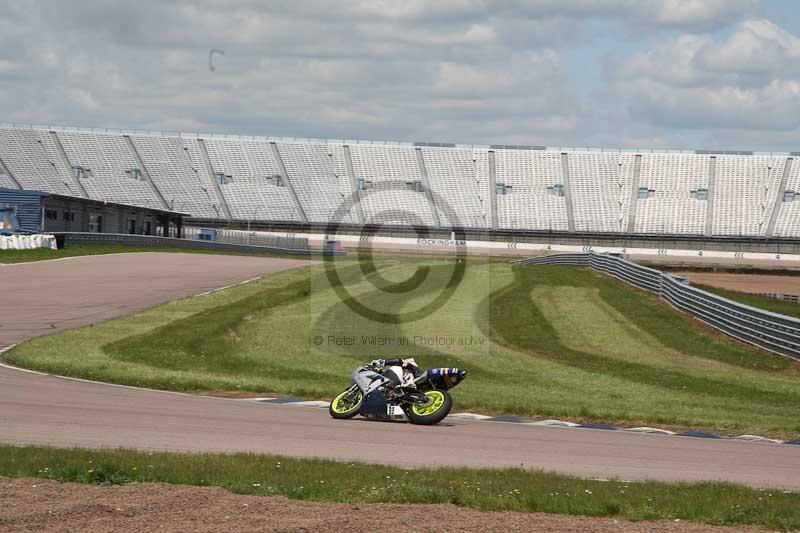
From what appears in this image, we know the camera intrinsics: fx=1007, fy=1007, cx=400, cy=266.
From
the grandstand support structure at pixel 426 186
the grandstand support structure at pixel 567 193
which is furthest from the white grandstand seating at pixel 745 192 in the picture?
the grandstand support structure at pixel 426 186

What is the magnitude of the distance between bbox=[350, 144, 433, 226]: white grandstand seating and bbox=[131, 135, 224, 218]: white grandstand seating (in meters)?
16.3

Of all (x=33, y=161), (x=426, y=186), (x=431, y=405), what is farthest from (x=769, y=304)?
(x=33, y=161)

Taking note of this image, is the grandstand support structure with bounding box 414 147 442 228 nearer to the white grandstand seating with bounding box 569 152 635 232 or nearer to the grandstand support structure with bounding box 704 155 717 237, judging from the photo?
the white grandstand seating with bounding box 569 152 635 232

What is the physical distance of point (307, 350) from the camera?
2461 cm

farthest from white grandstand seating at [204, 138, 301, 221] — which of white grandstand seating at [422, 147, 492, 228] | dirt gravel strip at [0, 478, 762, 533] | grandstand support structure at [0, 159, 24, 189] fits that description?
dirt gravel strip at [0, 478, 762, 533]

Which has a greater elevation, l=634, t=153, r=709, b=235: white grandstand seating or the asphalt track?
l=634, t=153, r=709, b=235: white grandstand seating

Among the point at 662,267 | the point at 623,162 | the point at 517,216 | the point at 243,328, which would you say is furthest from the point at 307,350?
the point at 623,162

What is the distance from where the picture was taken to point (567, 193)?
103250 mm

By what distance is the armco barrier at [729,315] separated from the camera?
2520cm

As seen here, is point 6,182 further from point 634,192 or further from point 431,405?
point 431,405

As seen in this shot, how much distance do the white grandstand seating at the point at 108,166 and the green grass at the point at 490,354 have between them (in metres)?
66.8

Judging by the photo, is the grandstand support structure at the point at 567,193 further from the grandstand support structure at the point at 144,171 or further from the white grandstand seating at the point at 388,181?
the grandstand support structure at the point at 144,171

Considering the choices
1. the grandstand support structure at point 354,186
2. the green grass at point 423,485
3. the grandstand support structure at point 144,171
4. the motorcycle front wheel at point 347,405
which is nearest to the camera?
the green grass at point 423,485

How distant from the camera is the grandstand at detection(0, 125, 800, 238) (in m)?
99.8
